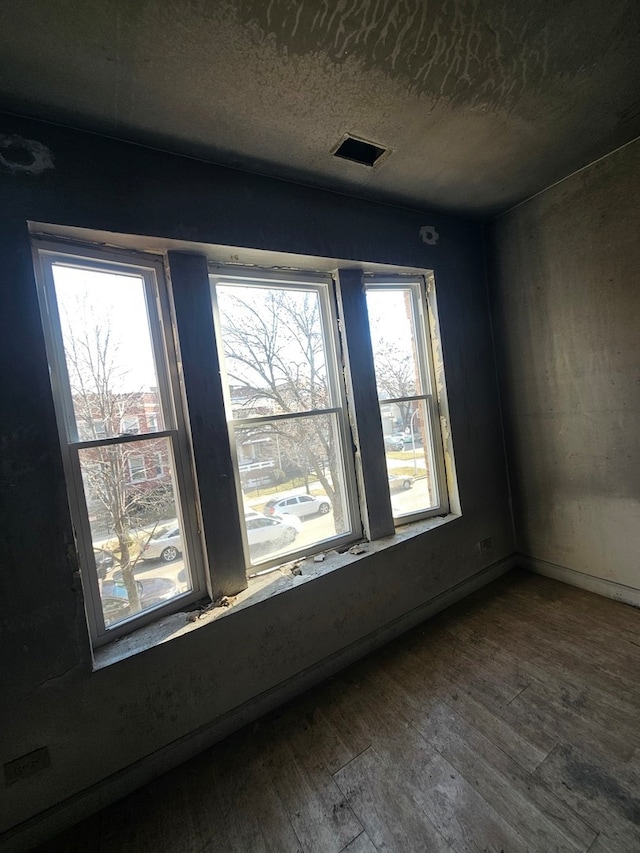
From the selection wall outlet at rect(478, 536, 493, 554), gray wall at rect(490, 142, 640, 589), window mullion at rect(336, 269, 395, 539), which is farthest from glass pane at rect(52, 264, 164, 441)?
gray wall at rect(490, 142, 640, 589)

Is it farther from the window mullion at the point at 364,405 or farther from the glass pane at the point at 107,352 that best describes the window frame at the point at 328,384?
the glass pane at the point at 107,352

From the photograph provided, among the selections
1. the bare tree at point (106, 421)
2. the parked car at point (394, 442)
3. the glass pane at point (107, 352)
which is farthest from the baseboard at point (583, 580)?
the glass pane at point (107, 352)

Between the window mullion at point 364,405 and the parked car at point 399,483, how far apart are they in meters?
0.11

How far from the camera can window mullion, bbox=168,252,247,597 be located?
1.75 m

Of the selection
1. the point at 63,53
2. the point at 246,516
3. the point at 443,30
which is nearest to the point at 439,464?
the point at 246,516

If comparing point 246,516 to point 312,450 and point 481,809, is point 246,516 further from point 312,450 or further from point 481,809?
point 481,809

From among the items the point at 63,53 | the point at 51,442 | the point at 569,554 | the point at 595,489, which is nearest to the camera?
the point at 63,53

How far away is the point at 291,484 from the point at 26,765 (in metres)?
1.58

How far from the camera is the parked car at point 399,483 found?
2.45 meters

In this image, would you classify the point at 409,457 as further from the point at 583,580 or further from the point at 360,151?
the point at 360,151

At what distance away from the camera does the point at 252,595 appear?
1.79 m

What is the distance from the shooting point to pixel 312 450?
2.19 meters

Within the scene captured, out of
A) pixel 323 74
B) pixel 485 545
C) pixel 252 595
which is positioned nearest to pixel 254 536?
pixel 252 595

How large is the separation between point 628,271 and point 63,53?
9.92 ft
